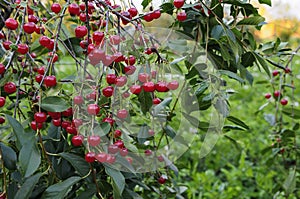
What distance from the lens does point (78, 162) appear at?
0.94 m

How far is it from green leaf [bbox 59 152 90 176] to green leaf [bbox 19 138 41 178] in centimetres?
12

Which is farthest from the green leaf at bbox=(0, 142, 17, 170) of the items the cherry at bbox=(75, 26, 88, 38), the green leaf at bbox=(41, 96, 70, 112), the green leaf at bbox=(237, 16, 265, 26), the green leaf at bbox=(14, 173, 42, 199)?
the green leaf at bbox=(237, 16, 265, 26)

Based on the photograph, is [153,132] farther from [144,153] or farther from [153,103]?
[153,103]

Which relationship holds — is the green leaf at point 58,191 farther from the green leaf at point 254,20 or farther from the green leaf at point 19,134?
the green leaf at point 254,20

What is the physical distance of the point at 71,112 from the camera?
3.08ft

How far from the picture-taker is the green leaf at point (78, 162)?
0.94 m

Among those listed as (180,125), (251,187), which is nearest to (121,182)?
(180,125)

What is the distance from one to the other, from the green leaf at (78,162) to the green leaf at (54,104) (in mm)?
161

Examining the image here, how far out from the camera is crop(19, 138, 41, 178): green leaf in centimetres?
79

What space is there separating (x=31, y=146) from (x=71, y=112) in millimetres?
148

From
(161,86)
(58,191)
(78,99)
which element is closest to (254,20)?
(161,86)

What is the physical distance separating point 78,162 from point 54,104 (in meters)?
0.18

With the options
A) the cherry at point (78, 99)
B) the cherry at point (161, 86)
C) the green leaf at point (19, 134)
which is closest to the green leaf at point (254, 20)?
the cherry at point (161, 86)

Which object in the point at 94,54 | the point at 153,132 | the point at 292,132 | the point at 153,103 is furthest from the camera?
the point at 292,132
